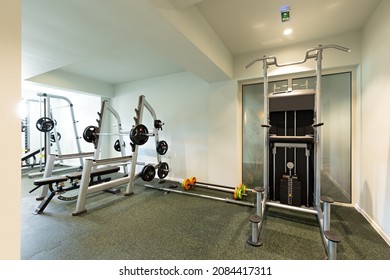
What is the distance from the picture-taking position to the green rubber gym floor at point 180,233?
173 centimetres

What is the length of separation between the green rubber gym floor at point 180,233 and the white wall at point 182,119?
1.52 m

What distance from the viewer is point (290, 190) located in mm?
2543

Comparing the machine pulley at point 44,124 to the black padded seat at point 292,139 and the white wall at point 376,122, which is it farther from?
the white wall at point 376,122

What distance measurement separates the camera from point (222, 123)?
3811 millimetres

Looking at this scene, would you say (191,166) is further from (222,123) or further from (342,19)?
(342,19)

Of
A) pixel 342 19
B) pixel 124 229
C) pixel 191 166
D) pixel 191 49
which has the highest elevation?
pixel 342 19

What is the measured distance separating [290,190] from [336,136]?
1.45 meters

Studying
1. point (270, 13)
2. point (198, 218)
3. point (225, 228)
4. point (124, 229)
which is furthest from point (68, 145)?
point (270, 13)

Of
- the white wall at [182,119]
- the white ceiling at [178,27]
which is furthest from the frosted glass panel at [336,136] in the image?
the white wall at [182,119]

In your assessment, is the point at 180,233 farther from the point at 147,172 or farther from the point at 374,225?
the point at 374,225

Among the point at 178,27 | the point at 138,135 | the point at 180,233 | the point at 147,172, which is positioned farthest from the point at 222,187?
the point at 178,27

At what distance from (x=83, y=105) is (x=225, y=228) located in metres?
Answer: 6.62

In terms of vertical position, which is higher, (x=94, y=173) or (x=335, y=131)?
(x=335, y=131)
